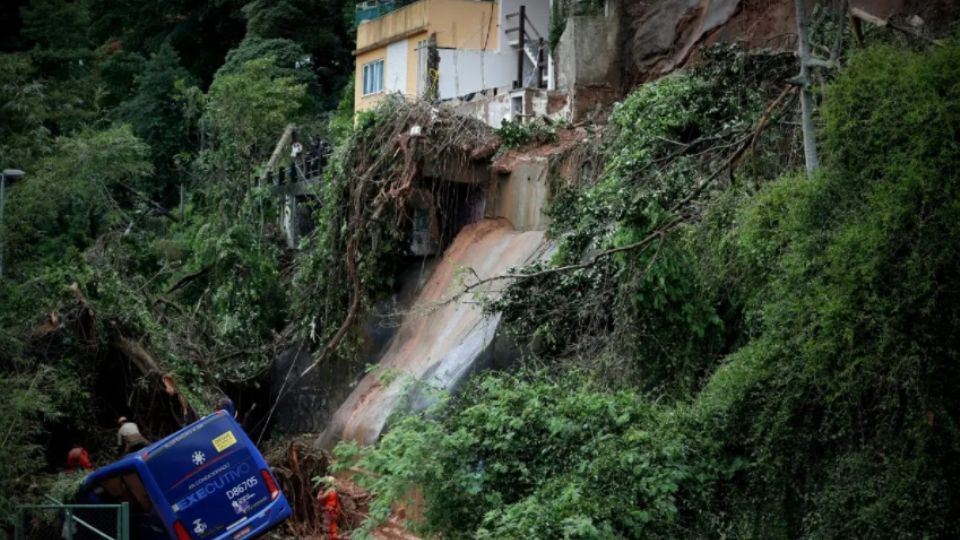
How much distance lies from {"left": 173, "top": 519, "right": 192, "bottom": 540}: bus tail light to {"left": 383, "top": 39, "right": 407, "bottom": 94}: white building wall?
20.6 metres

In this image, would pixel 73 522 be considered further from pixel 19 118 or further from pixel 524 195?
pixel 19 118

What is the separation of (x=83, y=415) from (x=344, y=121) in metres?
15.5

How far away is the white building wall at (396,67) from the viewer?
36.6 metres

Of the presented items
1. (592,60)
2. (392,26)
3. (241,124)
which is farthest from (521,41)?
(392,26)

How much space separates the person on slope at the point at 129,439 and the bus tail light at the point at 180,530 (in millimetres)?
3442

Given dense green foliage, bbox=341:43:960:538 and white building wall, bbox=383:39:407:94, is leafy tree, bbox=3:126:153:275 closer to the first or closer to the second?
white building wall, bbox=383:39:407:94

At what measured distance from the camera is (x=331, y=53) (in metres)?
45.8

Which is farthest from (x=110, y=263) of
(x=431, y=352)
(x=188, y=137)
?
(x=188, y=137)

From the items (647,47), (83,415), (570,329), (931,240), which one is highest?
(647,47)

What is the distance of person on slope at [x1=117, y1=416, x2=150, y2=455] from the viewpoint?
20.5 m

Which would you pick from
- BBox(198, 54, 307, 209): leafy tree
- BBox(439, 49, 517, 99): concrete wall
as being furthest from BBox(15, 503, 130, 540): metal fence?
BBox(439, 49, 517, 99): concrete wall

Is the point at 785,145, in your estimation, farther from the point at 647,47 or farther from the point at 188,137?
the point at 188,137

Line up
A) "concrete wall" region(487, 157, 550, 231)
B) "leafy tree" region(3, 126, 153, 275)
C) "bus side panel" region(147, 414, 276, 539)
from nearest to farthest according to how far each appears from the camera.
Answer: "bus side panel" region(147, 414, 276, 539)
"concrete wall" region(487, 157, 550, 231)
"leafy tree" region(3, 126, 153, 275)

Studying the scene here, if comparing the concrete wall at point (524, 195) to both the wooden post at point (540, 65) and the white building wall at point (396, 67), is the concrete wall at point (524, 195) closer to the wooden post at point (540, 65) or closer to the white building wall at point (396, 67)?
the wooden post at point (540, 65)
